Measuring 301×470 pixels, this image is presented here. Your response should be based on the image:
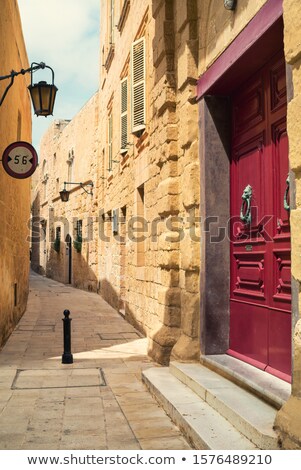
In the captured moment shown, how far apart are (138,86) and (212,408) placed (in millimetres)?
6390

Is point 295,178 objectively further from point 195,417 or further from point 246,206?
point 195,417

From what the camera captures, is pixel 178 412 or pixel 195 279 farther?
pixel 195 279

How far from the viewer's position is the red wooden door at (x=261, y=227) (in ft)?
12.2

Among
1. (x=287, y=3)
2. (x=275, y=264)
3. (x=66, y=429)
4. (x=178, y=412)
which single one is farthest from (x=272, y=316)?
(x=287, y=3)

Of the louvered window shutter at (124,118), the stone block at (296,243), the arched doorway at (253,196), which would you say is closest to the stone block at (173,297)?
the arched doorway at (253,196)

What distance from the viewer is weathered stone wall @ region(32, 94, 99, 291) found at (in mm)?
16438

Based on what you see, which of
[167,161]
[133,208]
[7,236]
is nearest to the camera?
[167,161]

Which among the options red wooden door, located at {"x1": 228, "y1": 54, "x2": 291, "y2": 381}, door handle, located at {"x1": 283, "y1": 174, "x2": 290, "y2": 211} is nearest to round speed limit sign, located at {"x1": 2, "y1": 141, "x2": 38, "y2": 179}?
red wooden door, located at {"x1": 228, "y1": 54, "x2": 291, "y2": 381}

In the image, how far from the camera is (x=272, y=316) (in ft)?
12.6

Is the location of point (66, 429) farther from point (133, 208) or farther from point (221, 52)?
point (133, 208)

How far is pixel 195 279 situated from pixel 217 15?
260cm

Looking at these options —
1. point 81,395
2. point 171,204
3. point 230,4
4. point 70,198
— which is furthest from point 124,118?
point 70,198
